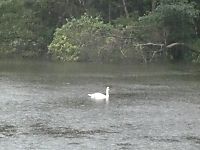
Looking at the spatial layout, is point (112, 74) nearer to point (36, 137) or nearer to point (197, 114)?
point (197, 114)

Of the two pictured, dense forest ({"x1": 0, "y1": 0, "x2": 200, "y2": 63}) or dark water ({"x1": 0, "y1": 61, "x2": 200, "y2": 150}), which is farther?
dense forest ({"x1": 0, "y1": 0, "x2": 200, "y2": 63})

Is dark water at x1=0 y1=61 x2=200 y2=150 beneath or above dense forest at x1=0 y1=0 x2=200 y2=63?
beneath

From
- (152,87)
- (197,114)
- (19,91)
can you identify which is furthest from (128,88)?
(197,114)

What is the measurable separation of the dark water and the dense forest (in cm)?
1308

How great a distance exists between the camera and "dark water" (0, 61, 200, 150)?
22922mm

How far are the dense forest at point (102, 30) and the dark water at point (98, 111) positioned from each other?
13.1 meters

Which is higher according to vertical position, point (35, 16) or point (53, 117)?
point (35, 16)

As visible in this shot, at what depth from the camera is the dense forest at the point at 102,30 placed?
213ft

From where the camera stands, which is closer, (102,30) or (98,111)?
(98,111)

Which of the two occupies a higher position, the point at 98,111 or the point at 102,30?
the point at 102,30

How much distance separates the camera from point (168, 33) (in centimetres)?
6731

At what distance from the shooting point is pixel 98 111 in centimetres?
3052

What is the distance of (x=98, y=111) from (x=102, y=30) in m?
36.1

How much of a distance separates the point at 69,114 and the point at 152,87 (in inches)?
501
